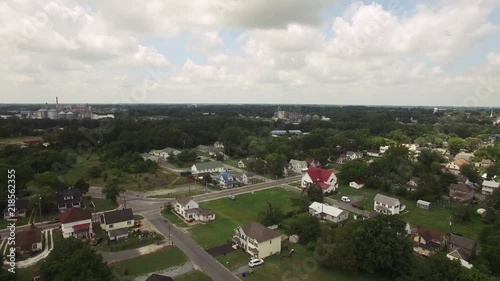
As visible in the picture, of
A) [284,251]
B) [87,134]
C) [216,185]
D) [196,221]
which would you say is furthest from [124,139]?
[284,251]

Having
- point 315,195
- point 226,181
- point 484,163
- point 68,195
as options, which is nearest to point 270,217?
point 315,195

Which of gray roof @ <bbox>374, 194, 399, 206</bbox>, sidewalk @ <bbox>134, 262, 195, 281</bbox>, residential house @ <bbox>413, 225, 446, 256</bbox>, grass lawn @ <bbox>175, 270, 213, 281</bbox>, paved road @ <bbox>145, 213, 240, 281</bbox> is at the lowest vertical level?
paved road @ <bbox>145, 213, 240, 281</bbox>

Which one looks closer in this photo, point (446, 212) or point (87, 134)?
point (446, 212)

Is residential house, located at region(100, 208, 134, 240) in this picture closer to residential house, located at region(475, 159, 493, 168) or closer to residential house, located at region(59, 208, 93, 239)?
residential house, located at region(59, 208, 93, 239)

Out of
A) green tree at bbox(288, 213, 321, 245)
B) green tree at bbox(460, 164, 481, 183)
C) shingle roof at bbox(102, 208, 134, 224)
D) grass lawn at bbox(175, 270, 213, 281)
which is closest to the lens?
grass lawn at bbox(175, 270, 213, 281)

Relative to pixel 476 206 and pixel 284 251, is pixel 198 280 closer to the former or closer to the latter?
pixel 284 251

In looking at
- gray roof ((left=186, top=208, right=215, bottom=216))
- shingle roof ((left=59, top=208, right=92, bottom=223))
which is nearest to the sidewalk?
gray roof ((left=186, top=208, right=215, bottom=216))

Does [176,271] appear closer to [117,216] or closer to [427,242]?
[117,216]
